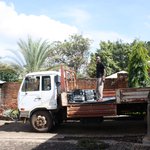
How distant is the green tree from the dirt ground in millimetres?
2425

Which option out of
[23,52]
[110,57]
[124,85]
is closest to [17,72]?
[23,52]

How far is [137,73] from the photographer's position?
20.1 metres

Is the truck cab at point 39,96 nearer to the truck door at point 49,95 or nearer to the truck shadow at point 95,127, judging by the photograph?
the truck door at point 49,95

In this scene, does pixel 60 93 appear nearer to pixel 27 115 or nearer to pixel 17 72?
pixel 27 115

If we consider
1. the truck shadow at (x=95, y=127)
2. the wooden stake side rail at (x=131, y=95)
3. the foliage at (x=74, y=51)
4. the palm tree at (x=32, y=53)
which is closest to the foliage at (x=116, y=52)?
the foliage at (x=74, y=51)

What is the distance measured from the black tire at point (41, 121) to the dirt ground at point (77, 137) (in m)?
0.28

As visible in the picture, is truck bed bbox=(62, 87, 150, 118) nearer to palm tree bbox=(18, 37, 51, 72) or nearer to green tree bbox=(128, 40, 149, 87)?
green tree bbox=(128, 40, 149, 87)

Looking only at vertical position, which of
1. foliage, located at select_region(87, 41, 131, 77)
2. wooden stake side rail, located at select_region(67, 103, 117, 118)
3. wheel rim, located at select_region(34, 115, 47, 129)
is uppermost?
foliage, located at select_region(87, 41, 131, 77)

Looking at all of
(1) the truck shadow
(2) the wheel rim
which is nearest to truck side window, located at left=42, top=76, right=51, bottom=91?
(2) the wheel rim

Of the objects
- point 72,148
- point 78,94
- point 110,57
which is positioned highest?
point 110,57

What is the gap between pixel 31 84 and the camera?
16.4 metres

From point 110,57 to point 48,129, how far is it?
1378 inches

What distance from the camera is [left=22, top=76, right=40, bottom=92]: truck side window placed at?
53.4 feet

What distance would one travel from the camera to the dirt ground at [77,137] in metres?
12.2
